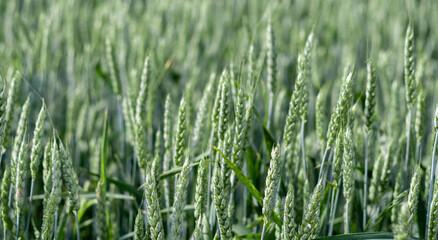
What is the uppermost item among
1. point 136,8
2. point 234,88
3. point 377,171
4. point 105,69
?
point 136,8

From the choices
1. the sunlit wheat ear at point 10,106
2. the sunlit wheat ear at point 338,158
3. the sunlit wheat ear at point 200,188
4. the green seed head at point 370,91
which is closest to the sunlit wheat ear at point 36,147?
the sunlit wheat ear at point 10,106

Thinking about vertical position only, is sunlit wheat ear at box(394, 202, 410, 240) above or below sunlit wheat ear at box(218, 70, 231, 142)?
below

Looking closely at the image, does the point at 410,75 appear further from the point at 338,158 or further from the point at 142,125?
the point at 142,125

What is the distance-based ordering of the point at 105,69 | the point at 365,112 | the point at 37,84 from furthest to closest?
the point at 105,69, the point at 37,84, the point at 365,112

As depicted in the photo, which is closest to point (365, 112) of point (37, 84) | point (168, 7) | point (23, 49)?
point (37, 84)

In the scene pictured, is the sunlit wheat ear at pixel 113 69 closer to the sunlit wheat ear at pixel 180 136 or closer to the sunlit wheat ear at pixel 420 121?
the sunlit wheat ear at pixel 180 136

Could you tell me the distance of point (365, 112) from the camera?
1059mm

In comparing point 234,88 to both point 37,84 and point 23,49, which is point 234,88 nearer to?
point 37,84

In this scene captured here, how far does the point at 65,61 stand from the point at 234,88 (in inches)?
49.7

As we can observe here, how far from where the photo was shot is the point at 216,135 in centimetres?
111

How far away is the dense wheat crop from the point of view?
2.98 feet

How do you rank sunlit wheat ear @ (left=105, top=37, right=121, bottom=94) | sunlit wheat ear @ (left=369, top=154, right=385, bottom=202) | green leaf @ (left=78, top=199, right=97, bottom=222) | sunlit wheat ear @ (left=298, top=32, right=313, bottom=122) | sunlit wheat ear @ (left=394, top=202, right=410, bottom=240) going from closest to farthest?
sunlit wheat ear @ (left=394, top=202, right=410, bottom=240), sunlit wheat ear @ (left=298, top=32, right=313, bottom=122), sunlit wheat ear @ (left=369, top=154, right=385, bottom=202), green leaf @ (left=78, top=199, right=97, bottom=222), sunlit wheat ear @ (left=105, top=37, right=121, bottom=94)

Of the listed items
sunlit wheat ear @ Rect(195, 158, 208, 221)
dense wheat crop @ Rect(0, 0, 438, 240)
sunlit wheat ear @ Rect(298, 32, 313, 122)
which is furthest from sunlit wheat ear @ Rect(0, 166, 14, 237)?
sunlit wheat ear @ Rect(298, 32, 313, 122)

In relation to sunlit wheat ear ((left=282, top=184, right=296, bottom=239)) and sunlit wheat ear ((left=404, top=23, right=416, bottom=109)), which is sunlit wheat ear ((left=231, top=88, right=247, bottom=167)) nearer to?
sunlit wheat ear ((left=282, top=184, right=296, bottom=239))
